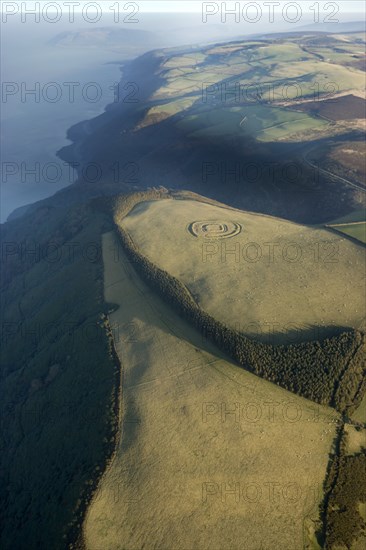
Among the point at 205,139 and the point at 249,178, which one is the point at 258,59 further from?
the point at 249,178

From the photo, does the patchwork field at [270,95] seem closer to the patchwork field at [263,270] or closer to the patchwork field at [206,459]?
the patchwork field at [263,270]

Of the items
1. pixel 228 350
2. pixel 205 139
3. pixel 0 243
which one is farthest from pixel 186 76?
pixel 228 350

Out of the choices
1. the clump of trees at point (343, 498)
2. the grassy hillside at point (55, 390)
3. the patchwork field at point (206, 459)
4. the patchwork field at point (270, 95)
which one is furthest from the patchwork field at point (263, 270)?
the patchwork field at point (270, 95)

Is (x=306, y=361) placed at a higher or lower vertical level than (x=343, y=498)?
higher

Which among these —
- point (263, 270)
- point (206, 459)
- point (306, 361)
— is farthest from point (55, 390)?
point (263, 270)

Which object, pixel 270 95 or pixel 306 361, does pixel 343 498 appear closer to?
pixel 306 361
